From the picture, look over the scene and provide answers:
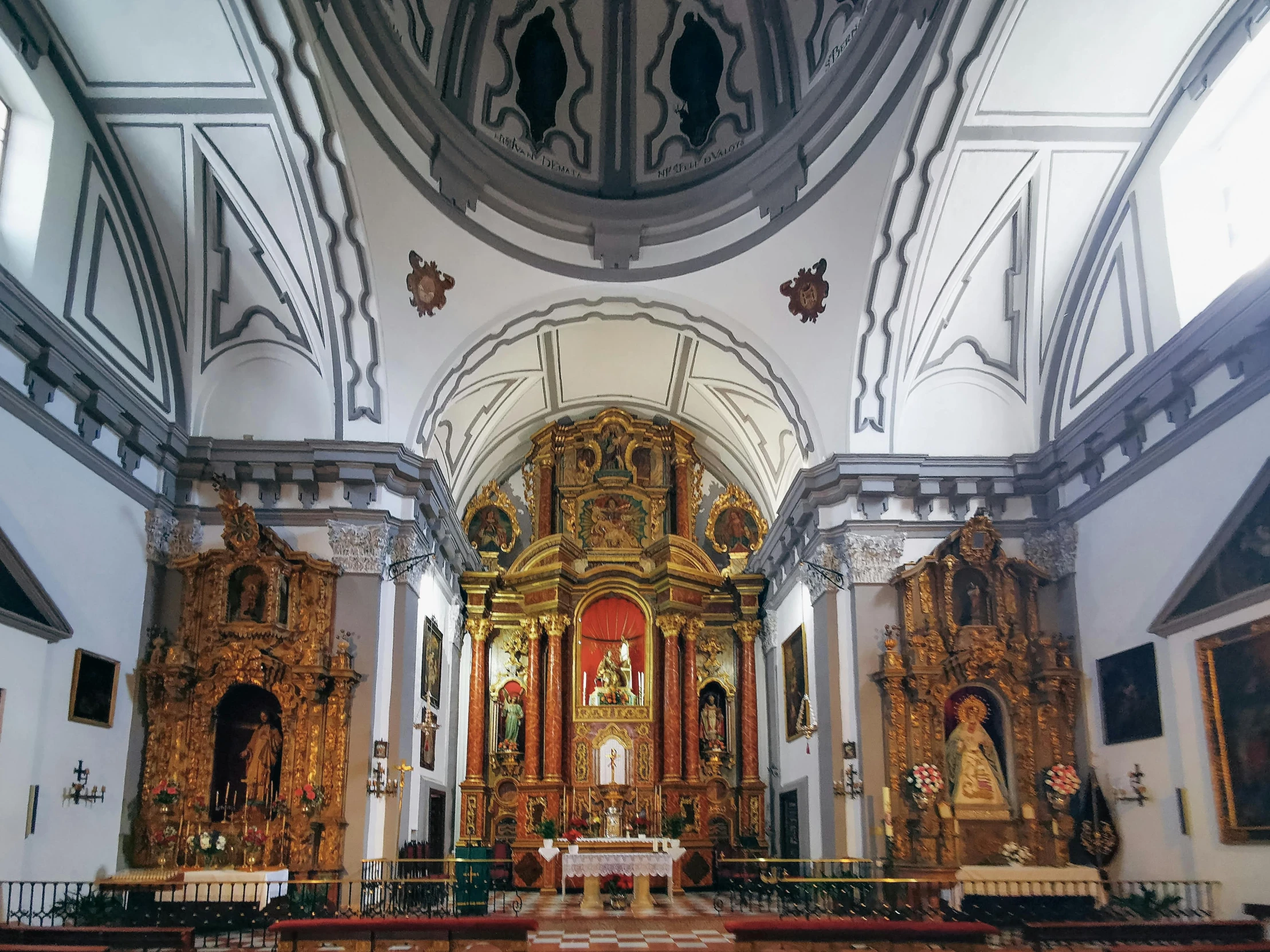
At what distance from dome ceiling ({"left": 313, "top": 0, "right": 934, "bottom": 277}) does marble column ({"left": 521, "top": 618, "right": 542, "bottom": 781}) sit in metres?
8.12

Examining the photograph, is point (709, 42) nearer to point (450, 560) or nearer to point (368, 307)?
point (368, 307)

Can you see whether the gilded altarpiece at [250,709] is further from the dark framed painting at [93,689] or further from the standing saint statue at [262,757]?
the dark framed painting at [93,689]

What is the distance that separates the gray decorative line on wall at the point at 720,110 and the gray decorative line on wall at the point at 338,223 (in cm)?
508

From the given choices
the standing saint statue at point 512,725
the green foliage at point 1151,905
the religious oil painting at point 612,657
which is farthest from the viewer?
the religious oil painting at point 612,657

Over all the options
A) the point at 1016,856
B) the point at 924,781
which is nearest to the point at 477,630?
the point at 924,781

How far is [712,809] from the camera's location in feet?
67.7

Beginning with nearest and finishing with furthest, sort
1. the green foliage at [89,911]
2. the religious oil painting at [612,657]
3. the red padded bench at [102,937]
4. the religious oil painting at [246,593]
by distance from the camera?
the red padded bench at [102,937]
the green foliage at [89,911]
the religious oil painting at [246,593]
the religious oil painting at [612,657]

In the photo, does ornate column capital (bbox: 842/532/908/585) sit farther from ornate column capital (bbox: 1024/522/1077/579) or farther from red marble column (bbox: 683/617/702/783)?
red marble column (bbox: 683/617/702/783)

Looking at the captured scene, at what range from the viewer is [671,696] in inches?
836

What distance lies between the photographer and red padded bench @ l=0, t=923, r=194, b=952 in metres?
8.62

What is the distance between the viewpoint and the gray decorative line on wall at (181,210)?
1344 centimetres

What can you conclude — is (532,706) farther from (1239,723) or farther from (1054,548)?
(1239,723)

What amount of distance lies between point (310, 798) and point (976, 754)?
900 cm

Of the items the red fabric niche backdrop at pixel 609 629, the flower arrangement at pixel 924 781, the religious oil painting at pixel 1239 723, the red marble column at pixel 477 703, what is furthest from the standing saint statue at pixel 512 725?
the religious oil painting at pixel 1239 723
